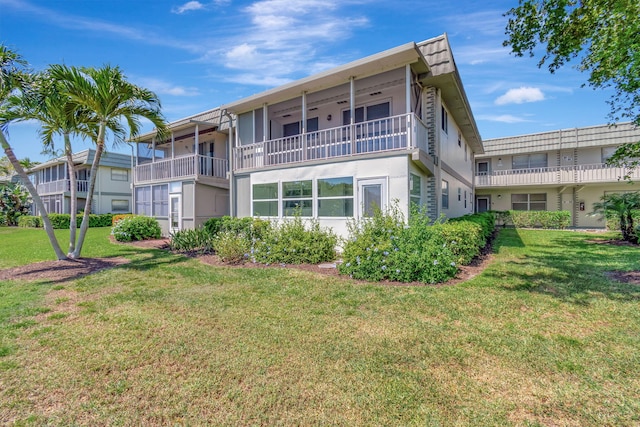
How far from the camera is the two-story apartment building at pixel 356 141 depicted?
905cm

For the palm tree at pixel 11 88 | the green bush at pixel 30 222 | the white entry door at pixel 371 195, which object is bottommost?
the green bush at pixel 30 222

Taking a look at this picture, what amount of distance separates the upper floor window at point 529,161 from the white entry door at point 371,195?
21122 millimetres

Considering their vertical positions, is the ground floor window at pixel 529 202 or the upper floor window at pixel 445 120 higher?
the upper floor window at pixel 445 120

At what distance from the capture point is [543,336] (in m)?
3.89

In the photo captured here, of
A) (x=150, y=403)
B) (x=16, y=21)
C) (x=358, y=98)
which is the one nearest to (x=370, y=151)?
(x=358, y=98)

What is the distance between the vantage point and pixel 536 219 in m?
21.6

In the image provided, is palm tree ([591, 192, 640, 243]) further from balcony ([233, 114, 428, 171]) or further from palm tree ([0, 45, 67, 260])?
palm tree ([0, 45, 67, 260])

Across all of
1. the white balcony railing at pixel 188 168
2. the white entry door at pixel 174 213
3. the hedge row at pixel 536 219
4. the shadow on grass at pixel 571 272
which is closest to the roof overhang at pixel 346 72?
the white balcony railing at pixel 188 168

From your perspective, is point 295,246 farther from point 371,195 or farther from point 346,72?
point 346,72

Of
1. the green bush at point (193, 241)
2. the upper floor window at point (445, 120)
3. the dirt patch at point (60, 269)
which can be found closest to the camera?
the dirt patch at point (60, 269)

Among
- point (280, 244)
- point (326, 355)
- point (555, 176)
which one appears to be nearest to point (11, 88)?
point (280, 244)

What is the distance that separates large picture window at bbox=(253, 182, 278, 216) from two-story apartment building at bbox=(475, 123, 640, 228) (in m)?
19.4

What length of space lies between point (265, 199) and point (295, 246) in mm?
3741

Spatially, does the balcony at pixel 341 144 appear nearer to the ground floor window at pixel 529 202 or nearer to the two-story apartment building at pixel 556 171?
the two-story apartment building at pixel 556 171
